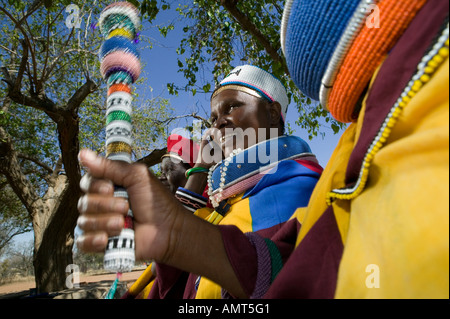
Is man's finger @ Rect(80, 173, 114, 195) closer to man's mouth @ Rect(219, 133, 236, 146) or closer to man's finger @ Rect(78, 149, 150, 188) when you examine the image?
man's finger @ Rect(78, 149, 150, 188)

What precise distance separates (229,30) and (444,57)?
6507 mm

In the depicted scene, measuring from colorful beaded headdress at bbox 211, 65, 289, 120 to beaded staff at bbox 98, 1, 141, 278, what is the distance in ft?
4.41

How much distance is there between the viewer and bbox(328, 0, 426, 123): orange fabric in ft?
2.35

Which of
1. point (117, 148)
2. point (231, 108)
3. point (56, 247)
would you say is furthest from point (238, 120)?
point (56, 247)

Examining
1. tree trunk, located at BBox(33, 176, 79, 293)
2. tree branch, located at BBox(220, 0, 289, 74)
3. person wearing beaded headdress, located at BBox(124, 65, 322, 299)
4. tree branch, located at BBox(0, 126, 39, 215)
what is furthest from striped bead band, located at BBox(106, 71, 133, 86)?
tree branch, located at BBox(0, 126, 39, 215)

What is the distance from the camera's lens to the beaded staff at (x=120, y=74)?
1.05m

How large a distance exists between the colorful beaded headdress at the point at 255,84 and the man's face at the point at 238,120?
0.05 metres

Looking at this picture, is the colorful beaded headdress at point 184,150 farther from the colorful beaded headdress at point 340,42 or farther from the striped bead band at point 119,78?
the colorful beaded headdress at point 340,42

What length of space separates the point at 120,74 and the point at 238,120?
1.27 meters

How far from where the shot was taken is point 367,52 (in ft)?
2.61

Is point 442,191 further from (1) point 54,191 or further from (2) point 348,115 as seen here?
(1) point 54,191

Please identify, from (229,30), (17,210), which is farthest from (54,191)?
(229,30)

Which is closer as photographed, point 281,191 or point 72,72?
point 281,191

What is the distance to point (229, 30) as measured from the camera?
261 inches
